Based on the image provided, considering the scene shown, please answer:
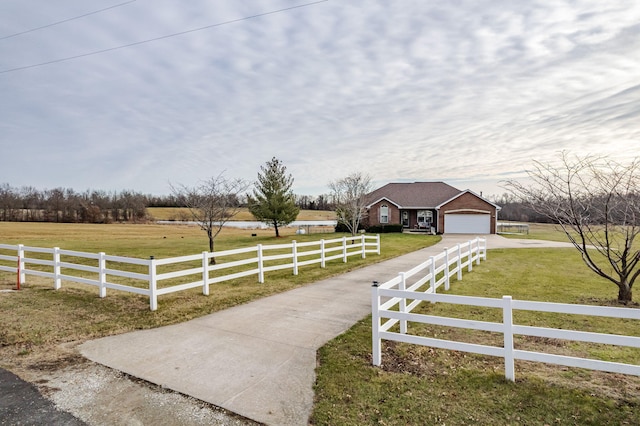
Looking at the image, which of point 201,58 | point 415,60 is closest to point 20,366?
point 201,58

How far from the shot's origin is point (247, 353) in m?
5.60

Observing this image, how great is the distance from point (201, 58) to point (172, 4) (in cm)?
322

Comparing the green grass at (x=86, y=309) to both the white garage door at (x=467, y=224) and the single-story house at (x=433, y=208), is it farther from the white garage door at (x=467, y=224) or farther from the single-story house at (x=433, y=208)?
the white garage door at (x=467, y=224)

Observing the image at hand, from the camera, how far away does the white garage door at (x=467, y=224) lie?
1528 inches

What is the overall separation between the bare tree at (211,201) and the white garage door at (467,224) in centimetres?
2640

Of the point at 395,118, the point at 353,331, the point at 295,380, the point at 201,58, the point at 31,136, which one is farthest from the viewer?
the point at 31,136

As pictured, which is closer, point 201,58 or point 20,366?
point 20,366

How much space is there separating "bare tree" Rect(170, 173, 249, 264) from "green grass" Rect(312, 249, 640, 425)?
11688 millimetres

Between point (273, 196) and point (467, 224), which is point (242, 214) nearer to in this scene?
point (273, 196)

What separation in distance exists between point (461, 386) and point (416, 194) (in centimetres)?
4159

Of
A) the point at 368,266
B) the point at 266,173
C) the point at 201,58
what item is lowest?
the point at 368,266

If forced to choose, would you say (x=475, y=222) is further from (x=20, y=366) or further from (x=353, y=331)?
(x=20, y=366)

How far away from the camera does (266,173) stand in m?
37.8

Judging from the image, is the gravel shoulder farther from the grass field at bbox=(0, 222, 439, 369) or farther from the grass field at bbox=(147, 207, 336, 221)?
the grass field at bbox=(147, 207, 336, 221)
